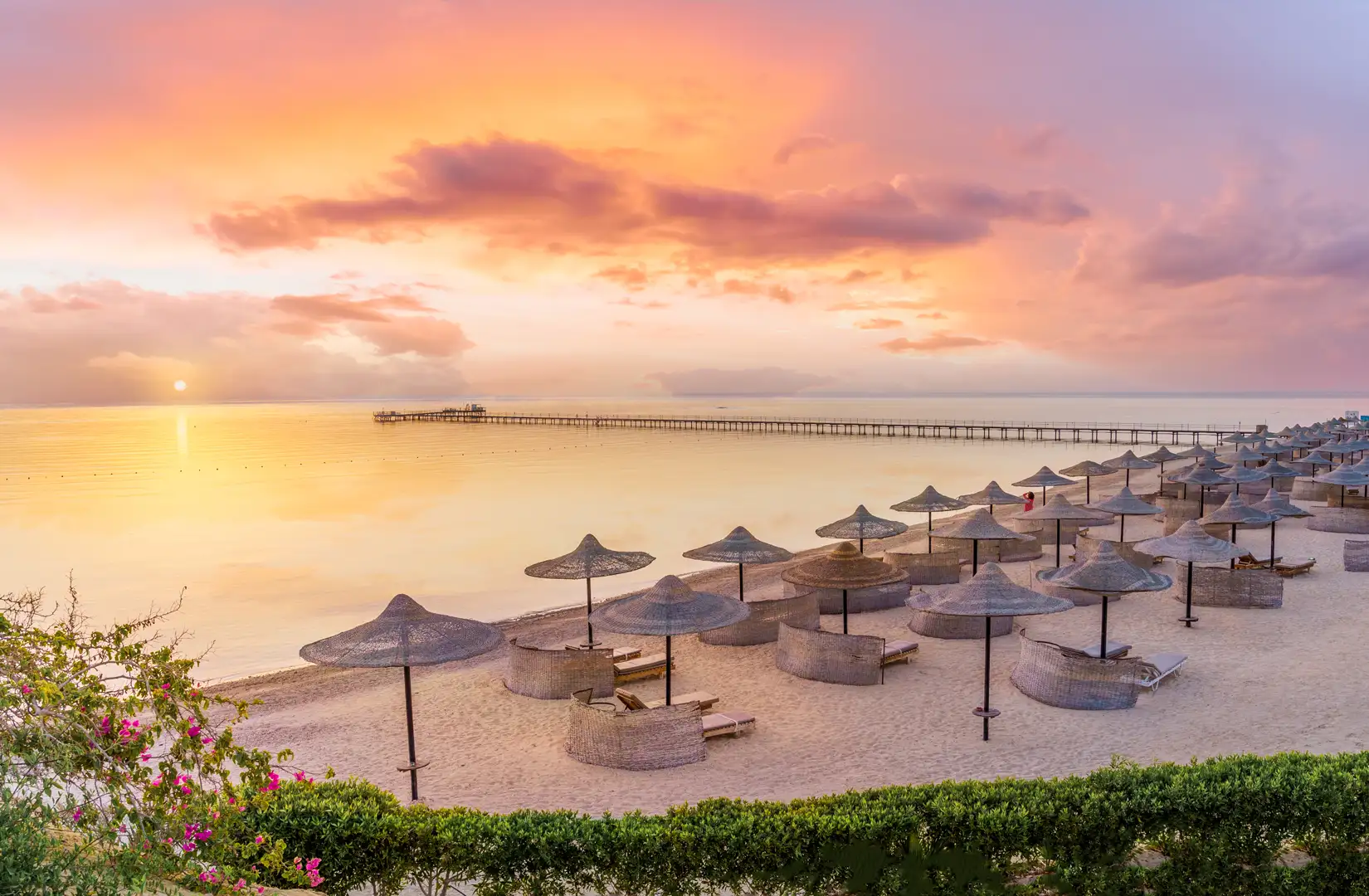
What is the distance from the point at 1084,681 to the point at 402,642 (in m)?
7.48

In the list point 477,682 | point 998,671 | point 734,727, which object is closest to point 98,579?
point 477,682

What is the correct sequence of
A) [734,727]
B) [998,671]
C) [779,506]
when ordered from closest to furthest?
1. [734,727]
2. [998,671]
3. [779,506]

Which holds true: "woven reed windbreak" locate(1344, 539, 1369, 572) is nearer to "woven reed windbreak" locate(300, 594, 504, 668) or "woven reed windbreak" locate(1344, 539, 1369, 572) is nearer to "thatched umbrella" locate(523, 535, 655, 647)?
"thatched umbrella" locate(523, 535, 655, 647)

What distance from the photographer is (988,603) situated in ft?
28.4

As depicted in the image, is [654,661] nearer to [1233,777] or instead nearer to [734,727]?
[734,727]

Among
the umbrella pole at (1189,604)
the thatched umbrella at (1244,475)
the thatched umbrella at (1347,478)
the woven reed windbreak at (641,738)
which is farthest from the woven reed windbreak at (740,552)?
the thatched umbrella at (1347,478)

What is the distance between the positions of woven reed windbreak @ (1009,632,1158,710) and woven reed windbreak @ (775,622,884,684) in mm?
1829

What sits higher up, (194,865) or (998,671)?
(194,865)

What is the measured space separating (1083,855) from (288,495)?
38170 mm

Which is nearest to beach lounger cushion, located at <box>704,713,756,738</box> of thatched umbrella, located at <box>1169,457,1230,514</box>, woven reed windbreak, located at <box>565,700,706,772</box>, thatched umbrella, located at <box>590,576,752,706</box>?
woven reed windbreak, located at <box>565,700,706,772</box>

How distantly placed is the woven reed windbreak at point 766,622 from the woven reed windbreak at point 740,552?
2.24ft

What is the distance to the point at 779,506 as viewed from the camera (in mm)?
32906

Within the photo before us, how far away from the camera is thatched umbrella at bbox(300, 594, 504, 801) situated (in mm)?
7547

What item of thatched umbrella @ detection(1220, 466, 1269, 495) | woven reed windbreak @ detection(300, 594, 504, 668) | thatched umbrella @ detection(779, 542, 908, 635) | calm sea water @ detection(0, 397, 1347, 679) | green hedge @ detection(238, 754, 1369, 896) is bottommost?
calm sea water @ detection(0, 397, 1347, 679)
